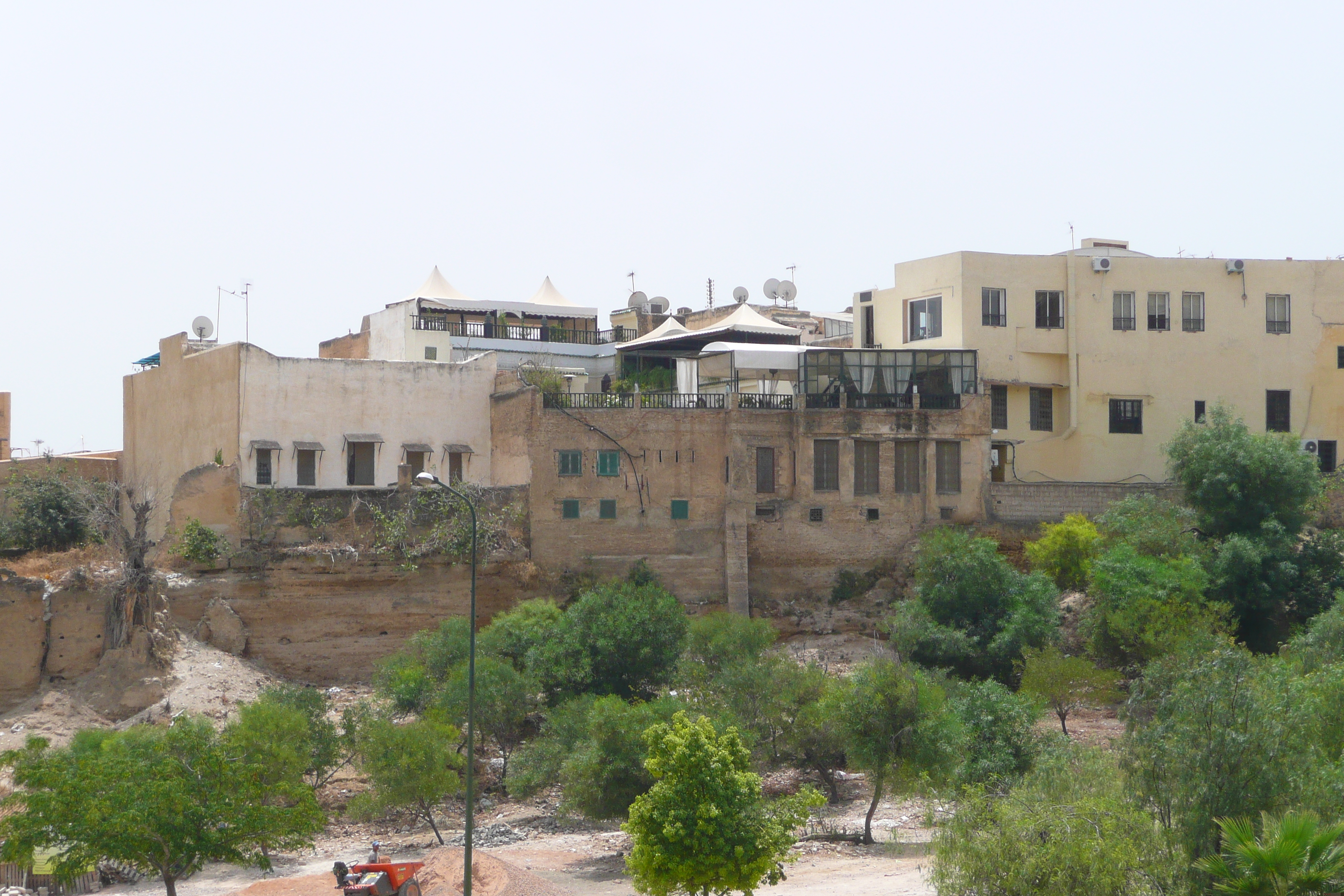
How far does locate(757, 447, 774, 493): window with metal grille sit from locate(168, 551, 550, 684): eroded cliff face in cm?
632

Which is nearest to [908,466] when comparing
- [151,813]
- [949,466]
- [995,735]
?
[949,466]

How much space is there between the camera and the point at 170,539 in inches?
1694

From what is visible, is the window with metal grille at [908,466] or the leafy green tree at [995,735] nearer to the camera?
the leafy green tree at [995,735]

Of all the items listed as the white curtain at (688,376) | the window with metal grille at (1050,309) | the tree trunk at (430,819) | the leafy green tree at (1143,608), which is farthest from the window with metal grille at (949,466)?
the tree trunk at (430,819)

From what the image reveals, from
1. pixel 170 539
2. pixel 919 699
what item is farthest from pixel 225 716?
pixel 919 699

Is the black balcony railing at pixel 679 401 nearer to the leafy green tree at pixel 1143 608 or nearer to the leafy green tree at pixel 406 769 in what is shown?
the leafy green tree at pixel 1143 608

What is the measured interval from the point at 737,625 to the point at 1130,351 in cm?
1603

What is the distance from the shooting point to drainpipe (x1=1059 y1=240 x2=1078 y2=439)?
48.4 metres

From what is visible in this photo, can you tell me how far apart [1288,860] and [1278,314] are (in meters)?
31.7

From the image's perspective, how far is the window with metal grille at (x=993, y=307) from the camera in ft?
158

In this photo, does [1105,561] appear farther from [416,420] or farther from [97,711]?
[97,711]

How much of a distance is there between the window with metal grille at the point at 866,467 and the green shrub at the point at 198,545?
637 inches

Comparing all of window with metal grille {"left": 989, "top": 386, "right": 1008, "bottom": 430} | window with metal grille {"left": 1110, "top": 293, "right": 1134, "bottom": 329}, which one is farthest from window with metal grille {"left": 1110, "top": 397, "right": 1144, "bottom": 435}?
window with metal grille {"left": 989, "top": 386, "right": 1008, "bottom": 430}

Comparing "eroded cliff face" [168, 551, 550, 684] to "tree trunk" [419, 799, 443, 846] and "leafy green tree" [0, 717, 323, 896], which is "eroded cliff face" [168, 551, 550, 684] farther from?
"leafy green tree" [0, 717, 323, 896]
